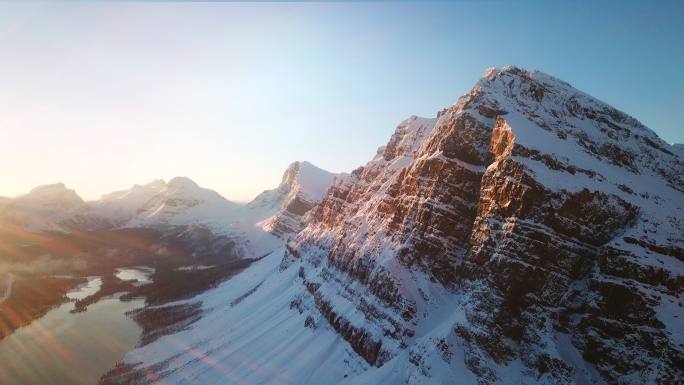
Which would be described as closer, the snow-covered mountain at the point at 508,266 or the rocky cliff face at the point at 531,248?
the rocky cliff face at the point at 531,248

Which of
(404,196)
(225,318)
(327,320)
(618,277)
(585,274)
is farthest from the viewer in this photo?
(225,318)

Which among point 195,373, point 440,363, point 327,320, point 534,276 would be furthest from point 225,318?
point 534,276

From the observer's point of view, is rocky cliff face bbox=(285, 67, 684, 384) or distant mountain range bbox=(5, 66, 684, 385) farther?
distant mountain range bbox=(5, 66, 684, 385)

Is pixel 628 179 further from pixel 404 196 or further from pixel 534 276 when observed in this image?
pixel 404 196

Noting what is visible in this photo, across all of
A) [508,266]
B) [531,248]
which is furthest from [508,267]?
[531,248]
